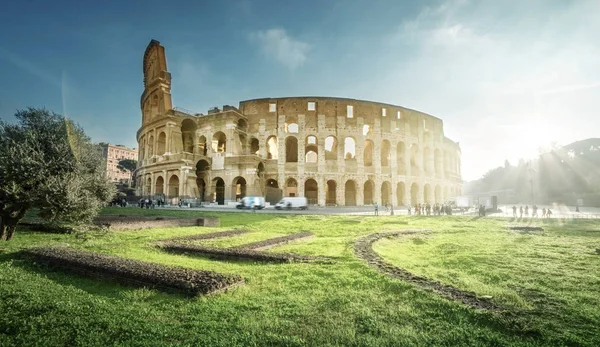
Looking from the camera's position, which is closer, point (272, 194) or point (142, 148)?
point (272, 194)

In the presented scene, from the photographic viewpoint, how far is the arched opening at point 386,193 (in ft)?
124

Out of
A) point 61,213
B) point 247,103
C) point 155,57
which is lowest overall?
point 61,213

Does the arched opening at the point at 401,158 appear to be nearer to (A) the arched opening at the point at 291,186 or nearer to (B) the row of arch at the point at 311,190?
(B) the row of arch at the point at 311,190

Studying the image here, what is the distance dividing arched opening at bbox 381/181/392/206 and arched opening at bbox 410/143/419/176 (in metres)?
4.26

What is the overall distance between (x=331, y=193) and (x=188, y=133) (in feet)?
69.1

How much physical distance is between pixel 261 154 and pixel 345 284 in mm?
31332

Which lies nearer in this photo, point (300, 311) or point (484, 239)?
point (300, 311)

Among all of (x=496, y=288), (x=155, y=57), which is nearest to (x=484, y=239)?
(x=496, y=288)

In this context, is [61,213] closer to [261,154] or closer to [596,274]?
[596,274]

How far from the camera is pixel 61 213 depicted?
29.4 feet

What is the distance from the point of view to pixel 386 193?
39.3 meters

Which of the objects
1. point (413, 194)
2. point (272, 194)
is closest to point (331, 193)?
point (272, 194)

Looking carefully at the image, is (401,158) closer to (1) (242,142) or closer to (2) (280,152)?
(2) (280,152)

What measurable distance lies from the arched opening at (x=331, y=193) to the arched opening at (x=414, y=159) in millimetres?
11146
